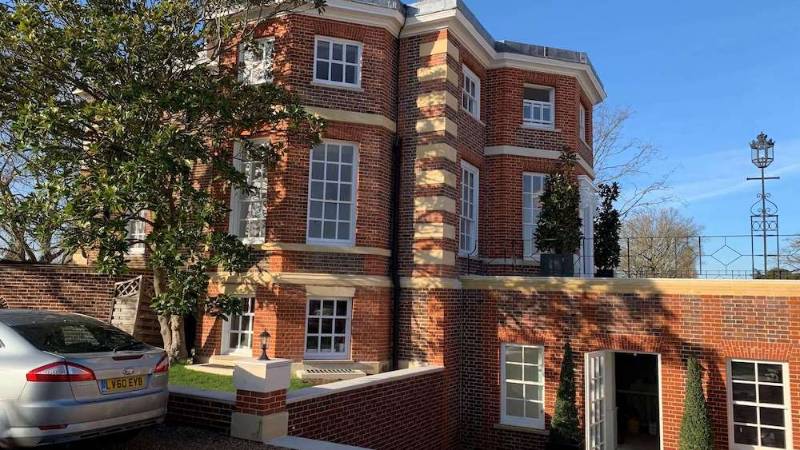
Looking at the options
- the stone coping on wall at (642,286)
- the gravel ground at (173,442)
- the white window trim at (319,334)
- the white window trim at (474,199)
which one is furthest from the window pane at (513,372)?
the gravel ground at (173,442)

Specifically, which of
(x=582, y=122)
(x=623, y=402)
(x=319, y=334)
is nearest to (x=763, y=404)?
(x=623, y=402)

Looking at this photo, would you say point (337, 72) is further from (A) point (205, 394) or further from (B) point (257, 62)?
(A) point (205, 394)

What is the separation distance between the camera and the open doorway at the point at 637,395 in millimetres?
14680

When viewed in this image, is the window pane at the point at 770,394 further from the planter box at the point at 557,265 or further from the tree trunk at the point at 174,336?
the tree trunk at the point at 174,336

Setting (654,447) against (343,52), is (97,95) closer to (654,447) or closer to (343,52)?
(343,52)

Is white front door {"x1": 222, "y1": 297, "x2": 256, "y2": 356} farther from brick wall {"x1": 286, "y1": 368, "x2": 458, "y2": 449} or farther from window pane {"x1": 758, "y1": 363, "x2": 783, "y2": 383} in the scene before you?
window pane {"x1": 758, "y1": 363, "x2": 783, "y2": 383}

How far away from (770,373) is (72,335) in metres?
11.0

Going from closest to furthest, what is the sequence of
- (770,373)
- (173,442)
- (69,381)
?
1. (69,381)
2. (173,442)
3. (770,373)

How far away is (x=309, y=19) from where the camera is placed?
1238 cm

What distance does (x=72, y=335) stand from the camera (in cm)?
621

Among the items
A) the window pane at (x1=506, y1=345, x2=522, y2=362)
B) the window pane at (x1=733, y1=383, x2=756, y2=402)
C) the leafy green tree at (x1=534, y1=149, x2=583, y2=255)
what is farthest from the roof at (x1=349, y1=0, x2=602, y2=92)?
the window pane at (x1=733, y1=383, x2=756, y2=402)

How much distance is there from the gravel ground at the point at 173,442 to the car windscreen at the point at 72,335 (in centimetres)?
110

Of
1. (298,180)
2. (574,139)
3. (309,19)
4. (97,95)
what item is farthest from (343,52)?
(574,139)

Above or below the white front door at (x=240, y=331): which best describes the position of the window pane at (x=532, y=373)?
below
